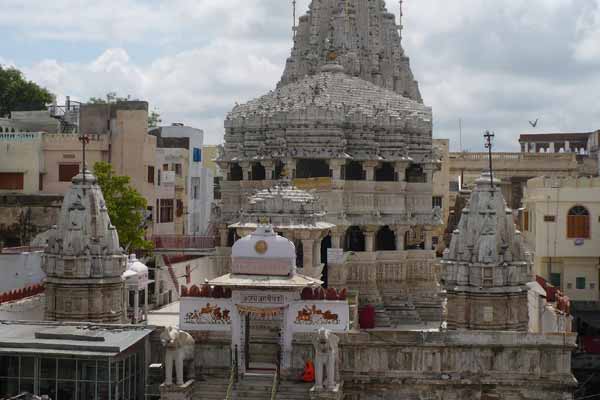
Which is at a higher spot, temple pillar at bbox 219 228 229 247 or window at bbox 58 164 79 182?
window at bbox 58 164 79 182

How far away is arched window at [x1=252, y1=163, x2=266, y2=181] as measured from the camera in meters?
45.9

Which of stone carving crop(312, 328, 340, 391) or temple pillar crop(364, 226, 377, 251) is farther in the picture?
temple pillar crop(364, 226, 377, 251)

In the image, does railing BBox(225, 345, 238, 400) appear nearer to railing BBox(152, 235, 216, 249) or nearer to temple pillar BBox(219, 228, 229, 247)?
temple pillar BBox(219, 228, 229, 247)

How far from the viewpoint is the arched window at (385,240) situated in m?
45.8

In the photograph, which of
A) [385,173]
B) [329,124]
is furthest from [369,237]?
[329,124]

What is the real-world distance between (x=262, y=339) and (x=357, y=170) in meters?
14.7

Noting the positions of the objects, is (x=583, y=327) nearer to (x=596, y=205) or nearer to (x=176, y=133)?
(x=596, y=205)

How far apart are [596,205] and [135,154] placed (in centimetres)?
2372

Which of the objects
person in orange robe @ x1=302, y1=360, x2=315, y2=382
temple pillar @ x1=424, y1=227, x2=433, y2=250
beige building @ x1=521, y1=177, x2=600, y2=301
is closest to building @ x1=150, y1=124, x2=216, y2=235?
temple pillar @ x1=424, y1=227, x2=433, y2=250

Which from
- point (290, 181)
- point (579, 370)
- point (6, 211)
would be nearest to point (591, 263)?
point (579, 370)

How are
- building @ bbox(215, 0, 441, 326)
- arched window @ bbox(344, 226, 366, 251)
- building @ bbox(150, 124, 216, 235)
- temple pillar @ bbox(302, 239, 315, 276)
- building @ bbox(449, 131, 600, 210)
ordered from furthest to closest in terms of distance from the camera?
building @ bbox(449, 131, 600, 210), building @ bbox(150, 124, 216, 235), arched window @ bbox(344, 226, 366, 251), building @ bbox(215, 0, 441, 326), temple pillar @ bbox(302, 239, 315, 276)

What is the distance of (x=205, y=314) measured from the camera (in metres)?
31.8

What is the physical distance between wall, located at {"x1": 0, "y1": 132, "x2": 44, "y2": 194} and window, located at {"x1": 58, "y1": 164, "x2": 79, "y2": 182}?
97cm

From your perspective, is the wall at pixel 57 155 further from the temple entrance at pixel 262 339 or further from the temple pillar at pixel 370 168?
the temple entrance at pixel 262 339
